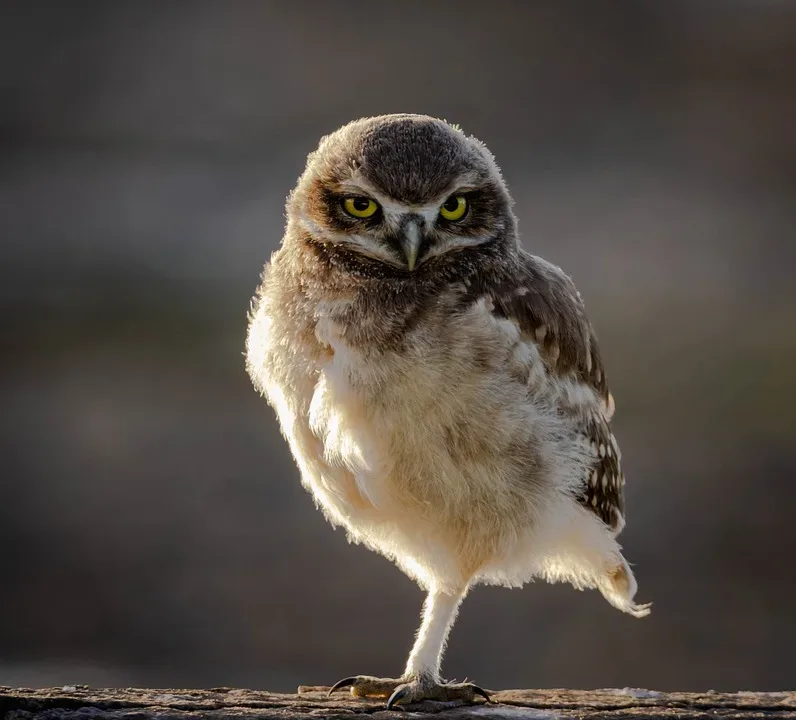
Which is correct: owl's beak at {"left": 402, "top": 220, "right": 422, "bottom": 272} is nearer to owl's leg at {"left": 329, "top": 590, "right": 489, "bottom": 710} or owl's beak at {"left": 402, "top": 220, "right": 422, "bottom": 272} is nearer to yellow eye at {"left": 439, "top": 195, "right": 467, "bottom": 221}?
yellow eye at {"left": 439, "top": 195, "right": 467, "bottom": 221}

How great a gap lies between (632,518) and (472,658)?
4.17 feet

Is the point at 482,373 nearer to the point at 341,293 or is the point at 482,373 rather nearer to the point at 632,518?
the point at 341,293

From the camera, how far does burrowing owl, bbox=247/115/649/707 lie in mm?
2592

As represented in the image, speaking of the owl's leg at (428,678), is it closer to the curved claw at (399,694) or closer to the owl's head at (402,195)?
the curved claw at (399,694)

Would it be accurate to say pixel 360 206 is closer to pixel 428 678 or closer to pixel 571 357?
pixel 571 357

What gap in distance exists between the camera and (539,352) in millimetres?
2811

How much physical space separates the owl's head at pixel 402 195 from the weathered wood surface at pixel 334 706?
1.05m

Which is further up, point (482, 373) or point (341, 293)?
point (341, 293)

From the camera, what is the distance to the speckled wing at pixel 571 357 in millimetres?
2791

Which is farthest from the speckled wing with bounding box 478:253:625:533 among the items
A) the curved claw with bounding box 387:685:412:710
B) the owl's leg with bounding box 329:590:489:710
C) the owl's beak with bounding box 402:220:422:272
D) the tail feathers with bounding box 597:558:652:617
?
the curved claw with bounding box 387:685:412:710

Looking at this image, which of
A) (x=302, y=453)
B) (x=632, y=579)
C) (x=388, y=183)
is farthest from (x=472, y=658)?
(x=388, y=183)

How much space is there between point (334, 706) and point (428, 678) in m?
0.24

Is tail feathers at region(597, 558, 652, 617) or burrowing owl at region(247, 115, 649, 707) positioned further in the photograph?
tail feathers at region(597, 558, 652, 617)

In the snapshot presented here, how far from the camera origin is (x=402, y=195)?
2555mm
